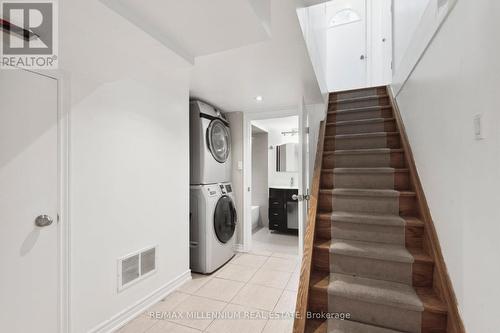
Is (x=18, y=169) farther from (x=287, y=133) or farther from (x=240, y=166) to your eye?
(x=287, y=133)

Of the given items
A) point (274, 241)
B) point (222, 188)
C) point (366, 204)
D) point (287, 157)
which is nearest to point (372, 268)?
point (366, 204)

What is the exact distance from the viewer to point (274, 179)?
504cm

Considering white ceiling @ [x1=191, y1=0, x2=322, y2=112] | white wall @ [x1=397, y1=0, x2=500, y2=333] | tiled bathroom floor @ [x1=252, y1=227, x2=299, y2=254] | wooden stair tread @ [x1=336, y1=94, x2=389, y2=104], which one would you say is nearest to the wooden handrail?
white wall @ [x1=397, y1=0, x2=500, y2=333]

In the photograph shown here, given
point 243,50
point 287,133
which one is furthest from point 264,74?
point 287,133

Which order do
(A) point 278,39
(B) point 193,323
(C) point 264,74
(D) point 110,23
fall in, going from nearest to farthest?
1. (D) point 110,23
2. (A) point 278,39
3. (B) point 193,323
4. (C) point 264,74

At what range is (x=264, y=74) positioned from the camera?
6.69 ft

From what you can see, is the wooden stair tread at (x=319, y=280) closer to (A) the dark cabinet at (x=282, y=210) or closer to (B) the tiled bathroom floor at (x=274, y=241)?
(B) the tiled bathroom floor at (x=274, y=241)

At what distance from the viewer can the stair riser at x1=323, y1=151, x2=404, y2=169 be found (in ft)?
7.27

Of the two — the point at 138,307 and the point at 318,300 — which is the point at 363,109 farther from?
the point at 138,307

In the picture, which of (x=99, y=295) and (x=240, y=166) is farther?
(x=240, y=166)

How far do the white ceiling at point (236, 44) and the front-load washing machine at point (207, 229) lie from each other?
120cm

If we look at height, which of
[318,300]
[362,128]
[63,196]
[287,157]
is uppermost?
[362,128]

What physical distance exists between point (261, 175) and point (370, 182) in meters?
2.88

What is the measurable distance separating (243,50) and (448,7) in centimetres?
120
